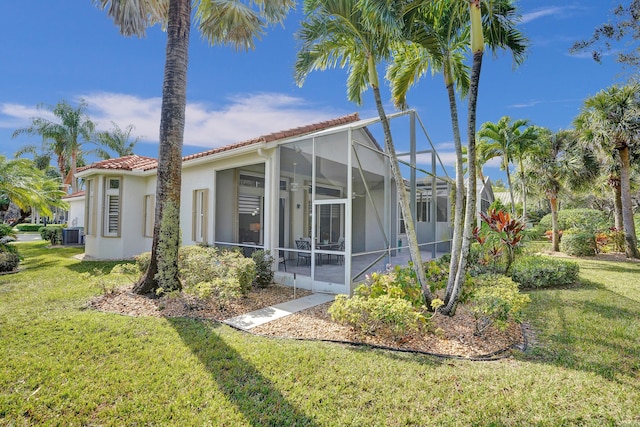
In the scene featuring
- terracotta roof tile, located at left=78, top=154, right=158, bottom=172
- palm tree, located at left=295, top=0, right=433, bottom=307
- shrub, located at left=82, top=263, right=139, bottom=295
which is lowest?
shrub, located at left=82, top=263, right=139, bottom=295

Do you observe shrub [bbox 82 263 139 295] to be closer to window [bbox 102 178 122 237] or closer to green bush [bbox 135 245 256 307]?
green bush [bbox 135 245 256 307]

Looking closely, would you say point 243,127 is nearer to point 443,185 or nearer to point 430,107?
point 430,107

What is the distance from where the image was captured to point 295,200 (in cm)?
1176

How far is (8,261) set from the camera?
35.2 feet

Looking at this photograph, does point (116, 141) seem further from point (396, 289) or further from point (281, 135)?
point (396, 289)

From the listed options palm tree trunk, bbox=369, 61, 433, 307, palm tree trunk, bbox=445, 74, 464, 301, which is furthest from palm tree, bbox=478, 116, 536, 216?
palm tree trunk, bbox=369, 61, 433, 307

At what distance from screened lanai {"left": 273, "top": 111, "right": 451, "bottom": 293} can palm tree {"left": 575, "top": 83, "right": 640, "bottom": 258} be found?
28.1 ft

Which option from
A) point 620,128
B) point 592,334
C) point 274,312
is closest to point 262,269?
point 274,312

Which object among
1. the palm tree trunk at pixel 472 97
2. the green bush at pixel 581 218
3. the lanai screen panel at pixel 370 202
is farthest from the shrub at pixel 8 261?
the green bush at pixel 581 218

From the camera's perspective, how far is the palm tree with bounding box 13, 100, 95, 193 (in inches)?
1184

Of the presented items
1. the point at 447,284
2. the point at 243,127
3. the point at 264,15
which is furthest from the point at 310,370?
the point at 243,127

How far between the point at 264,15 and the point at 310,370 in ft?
34.0

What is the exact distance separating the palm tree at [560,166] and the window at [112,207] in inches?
897

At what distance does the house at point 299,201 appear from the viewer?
8586mm
